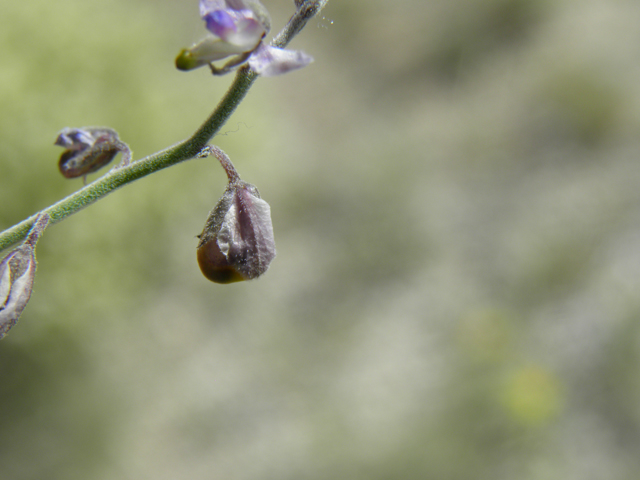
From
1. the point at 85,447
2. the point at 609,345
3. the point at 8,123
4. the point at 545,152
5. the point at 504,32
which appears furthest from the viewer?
the point at 504,32

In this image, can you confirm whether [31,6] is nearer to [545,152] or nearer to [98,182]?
[98,182]

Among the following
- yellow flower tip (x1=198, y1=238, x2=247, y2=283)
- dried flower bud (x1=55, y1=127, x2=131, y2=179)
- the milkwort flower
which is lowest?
yellow flower tip (x1=198, y1=238, x2=247, y2=283)

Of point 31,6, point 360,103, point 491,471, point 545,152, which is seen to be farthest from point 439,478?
point 31,6

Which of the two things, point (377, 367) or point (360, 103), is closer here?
point (377, 367)

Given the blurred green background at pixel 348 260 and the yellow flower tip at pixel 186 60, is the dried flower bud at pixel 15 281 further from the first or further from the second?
the blurred green background at pixel 348 260

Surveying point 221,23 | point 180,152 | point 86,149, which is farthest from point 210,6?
point 86,149

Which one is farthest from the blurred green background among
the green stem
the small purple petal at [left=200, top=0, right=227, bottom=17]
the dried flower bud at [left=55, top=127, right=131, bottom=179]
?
the small purple petal at [left=200, top=0, right=227, bottom=17]

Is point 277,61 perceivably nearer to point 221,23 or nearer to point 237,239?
point 221,23

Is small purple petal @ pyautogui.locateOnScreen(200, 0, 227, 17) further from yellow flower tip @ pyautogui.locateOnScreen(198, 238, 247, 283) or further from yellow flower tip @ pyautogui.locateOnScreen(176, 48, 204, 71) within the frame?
yellow flower tip @ pyautogui.locateOnScreen(198, 238, 247, 283)
